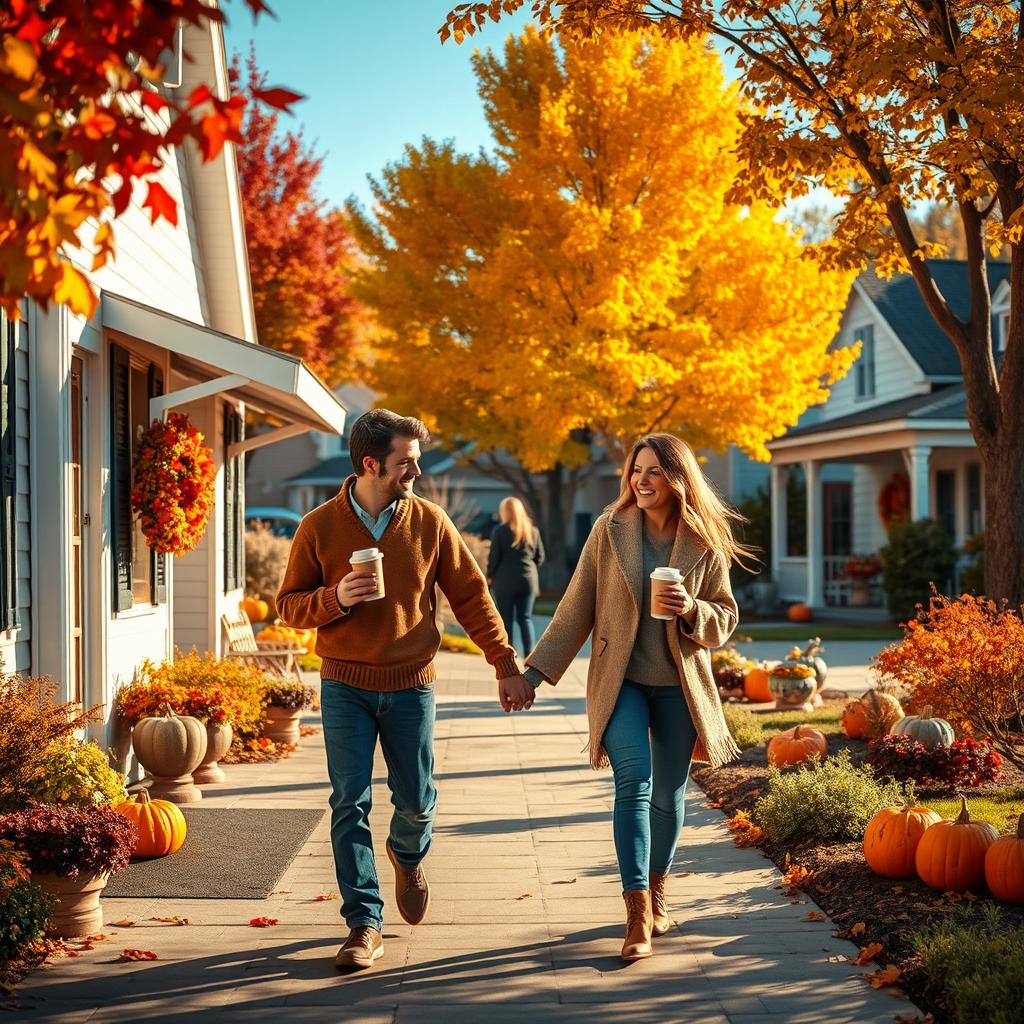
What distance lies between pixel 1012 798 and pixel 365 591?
4804mm

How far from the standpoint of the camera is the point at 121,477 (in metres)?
8.72

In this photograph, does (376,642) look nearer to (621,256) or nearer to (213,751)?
(213,751)

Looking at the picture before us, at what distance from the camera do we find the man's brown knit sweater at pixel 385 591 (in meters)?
5.11

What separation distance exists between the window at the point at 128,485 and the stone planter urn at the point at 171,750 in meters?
0.91

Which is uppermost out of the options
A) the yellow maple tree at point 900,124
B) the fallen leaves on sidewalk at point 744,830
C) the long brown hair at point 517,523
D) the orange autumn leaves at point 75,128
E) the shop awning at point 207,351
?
the yellow maple tree at point 900,124

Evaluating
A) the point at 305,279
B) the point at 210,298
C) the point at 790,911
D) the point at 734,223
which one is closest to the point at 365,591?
the point at 790,911

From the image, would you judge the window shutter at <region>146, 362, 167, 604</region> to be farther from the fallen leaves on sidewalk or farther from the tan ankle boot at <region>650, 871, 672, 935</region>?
the tan ankle boot at <region>650, 871, 672, 935</region>

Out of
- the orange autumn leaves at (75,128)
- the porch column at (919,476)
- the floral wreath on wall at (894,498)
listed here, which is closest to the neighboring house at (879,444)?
the porch column at (919,476)

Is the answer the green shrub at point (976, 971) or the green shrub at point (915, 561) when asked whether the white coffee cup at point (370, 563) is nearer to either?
the green shrub at point (976, 971)

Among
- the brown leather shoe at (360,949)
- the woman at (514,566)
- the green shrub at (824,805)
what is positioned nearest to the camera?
the brown leather shoe at (360,949)

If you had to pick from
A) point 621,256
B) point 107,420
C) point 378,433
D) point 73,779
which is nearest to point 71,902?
point 73,779

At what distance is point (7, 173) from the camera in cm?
254

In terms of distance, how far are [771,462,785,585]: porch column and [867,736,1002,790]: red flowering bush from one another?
20.0 meters

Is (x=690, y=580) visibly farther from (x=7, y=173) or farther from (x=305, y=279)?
(x=305, y=279)
